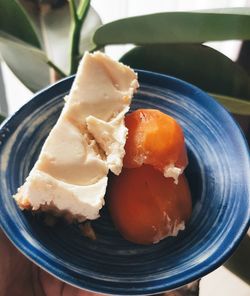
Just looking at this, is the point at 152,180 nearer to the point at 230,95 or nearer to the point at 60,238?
the point at 60,238

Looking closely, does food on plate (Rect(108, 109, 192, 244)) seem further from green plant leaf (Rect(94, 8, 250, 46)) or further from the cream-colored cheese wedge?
green plant leaf (Rect(94, 8, 250, 46))

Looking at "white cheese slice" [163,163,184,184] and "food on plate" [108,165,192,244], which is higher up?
"white cheese slice" [163,163,184,184]

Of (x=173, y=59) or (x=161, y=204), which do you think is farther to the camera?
(x=173, y=59)

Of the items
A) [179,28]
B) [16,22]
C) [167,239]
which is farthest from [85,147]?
[16,22]

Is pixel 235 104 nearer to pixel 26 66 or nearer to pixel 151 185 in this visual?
pixel 151 185

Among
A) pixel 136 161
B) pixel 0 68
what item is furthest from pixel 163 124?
pixel 0 68

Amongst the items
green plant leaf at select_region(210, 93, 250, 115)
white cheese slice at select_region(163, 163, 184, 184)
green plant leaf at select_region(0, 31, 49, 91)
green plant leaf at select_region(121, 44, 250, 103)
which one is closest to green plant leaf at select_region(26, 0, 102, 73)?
green plant leaf at select_region(0, 31, 49, 91)
